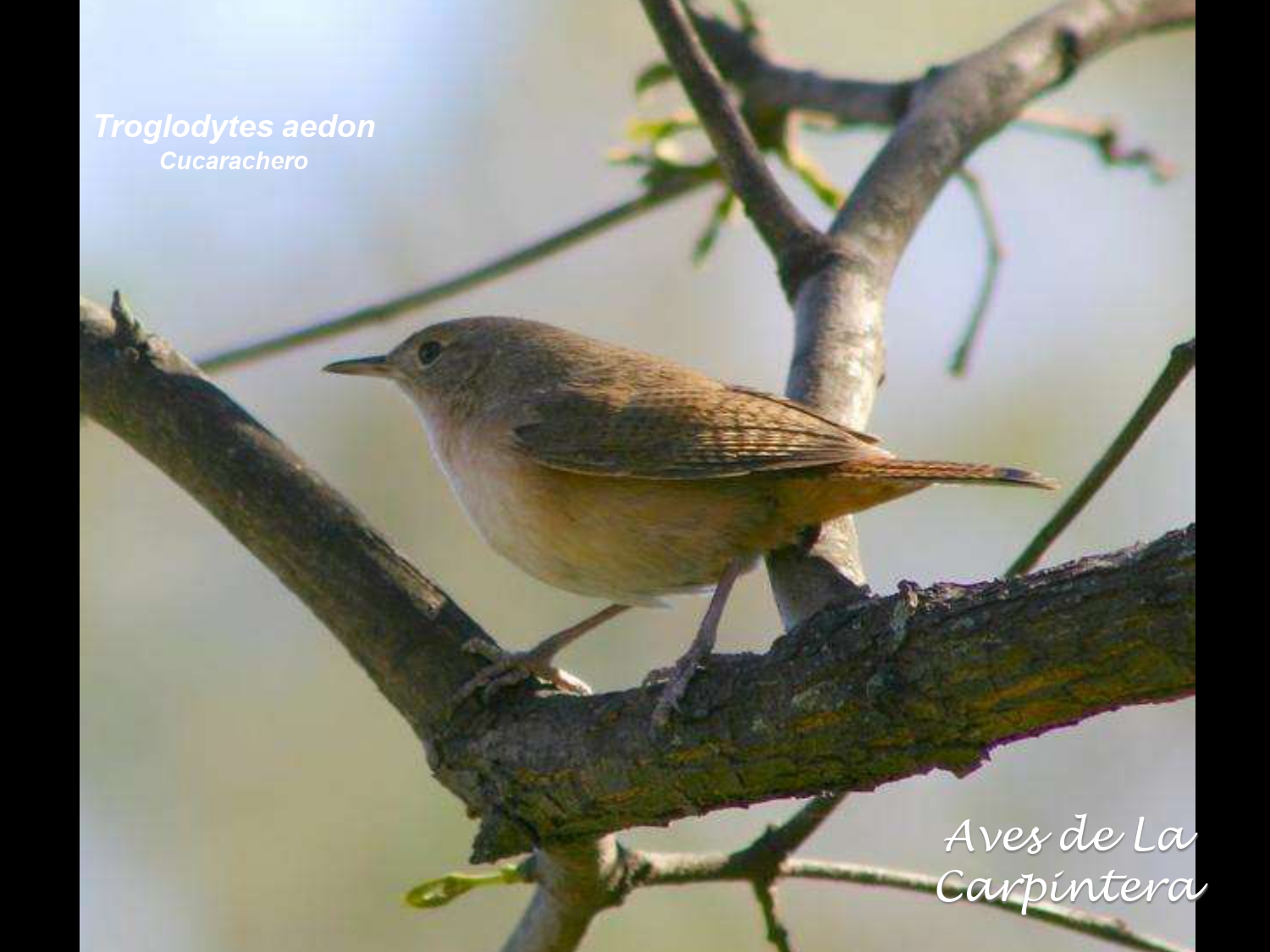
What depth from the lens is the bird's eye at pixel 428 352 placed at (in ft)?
17.2

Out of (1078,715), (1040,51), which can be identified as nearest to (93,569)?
(1040,51)

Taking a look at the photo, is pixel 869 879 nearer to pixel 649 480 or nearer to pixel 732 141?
pixel 649 480

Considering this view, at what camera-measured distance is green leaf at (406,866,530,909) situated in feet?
11.9

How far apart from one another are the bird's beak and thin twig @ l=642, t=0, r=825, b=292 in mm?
1485

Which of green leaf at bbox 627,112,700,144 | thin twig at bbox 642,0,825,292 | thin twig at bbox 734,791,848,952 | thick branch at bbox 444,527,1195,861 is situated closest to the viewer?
thick branch at bbox 444,527,1195,861

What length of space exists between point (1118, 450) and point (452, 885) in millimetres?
1814

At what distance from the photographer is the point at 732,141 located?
14.6 feet

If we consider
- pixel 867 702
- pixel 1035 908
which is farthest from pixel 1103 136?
pixel 867 702

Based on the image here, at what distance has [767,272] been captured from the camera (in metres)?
8.56

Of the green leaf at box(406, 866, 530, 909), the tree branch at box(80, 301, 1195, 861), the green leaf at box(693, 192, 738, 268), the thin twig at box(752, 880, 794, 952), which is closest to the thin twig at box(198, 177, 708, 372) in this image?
the green leaf at box(693, 192, 738, 268)

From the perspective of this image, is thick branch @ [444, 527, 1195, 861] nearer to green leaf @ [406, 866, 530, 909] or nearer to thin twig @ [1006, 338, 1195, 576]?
green leaf @ [406, 866, 530, 909]

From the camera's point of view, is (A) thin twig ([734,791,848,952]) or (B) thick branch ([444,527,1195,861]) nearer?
(B) thick branch ([444,527,1195,861])

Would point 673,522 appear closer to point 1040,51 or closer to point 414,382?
point 414,382
